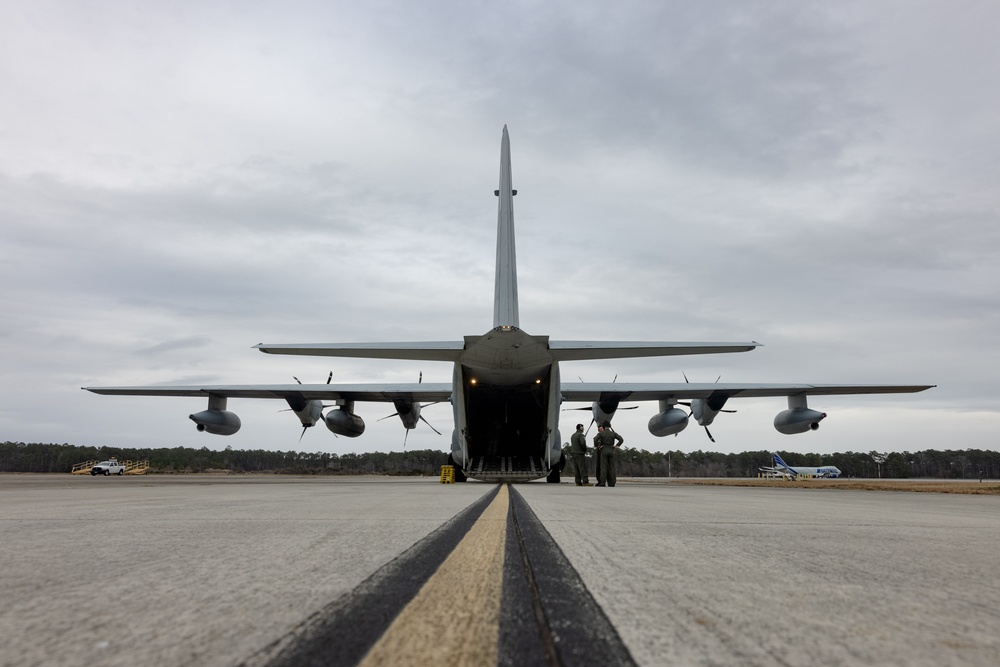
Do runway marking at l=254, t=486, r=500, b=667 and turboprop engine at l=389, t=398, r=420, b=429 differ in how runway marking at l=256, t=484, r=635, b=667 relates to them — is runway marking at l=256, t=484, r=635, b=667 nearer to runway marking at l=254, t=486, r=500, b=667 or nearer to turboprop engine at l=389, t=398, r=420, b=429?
runway marking at l=254, t=486, r=500, b=667

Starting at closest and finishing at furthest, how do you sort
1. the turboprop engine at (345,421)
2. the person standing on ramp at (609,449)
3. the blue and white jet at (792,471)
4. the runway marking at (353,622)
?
the runway marking at (353,622) < the person standing on ramp at (609,449) < the turboprop engine at (345,421) < the blue and white jet at (792,471)

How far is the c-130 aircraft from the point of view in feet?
45.2

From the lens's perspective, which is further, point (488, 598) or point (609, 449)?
point (609, 449)

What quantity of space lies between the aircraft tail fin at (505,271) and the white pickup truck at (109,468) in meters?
40.5

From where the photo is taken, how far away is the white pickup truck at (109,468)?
42.9 m

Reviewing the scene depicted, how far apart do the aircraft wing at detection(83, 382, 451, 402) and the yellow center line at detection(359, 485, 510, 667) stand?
19820 millimetres

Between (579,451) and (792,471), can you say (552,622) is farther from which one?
(792,471)

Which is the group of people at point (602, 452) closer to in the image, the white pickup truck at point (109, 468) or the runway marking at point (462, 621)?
the runway marking at point (462, 621)

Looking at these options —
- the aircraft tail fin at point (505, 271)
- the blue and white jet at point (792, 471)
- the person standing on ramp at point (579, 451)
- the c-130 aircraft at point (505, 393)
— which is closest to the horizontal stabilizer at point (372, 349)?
the c-130 aircraft at point (505, 393)

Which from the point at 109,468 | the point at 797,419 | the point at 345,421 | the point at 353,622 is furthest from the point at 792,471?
the point at 353,622

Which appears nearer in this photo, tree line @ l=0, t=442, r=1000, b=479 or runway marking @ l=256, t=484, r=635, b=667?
runway marking @ l=256, t=484, r=635, b=667

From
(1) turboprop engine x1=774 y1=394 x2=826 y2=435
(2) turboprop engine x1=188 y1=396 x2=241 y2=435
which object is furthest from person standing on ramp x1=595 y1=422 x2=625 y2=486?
(2) turboprop engine x1=188 y1=396 x2=241 y2=435

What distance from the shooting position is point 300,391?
20547mm

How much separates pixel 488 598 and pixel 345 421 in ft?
71.0
